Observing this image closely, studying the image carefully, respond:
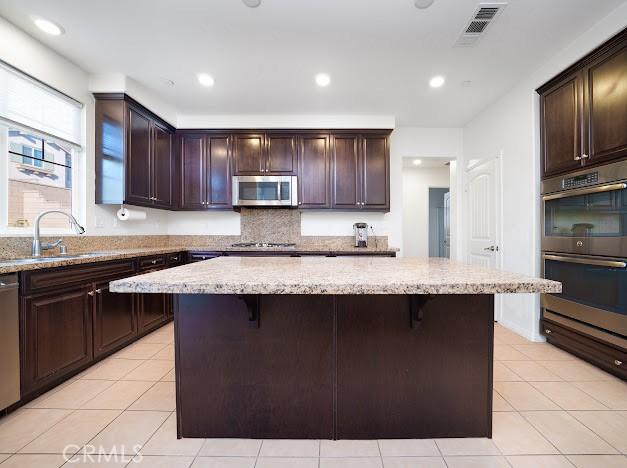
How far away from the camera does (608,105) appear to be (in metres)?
2.18

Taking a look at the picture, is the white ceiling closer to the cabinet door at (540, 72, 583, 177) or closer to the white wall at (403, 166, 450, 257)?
the cabinet door at (540, 72, 583, 177)

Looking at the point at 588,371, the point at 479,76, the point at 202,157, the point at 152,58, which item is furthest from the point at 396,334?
the point at 202,157

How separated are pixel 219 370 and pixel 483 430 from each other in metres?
1.38

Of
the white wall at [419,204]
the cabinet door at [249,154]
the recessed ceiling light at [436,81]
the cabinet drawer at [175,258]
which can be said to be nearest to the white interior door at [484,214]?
the recessed ceiling light at [436,81]

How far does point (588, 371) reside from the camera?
229 cm

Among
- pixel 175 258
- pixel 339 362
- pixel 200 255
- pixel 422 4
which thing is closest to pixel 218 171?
pixel 200 255

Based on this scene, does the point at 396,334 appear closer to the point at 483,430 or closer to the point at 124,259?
the point at 483,430

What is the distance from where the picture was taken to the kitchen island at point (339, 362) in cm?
148

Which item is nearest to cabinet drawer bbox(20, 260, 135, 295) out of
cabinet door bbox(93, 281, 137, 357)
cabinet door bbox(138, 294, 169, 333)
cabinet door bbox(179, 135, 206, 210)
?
cabinet door bbox(93, 281, 137, 357)

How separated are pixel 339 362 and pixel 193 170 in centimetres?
337

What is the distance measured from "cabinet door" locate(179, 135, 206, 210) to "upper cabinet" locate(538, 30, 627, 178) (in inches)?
151

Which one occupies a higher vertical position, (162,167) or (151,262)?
(162,167)

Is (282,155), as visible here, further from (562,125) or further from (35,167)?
(562,125)

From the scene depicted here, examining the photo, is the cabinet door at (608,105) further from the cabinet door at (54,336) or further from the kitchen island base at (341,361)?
the cabinet door at (54,336)
